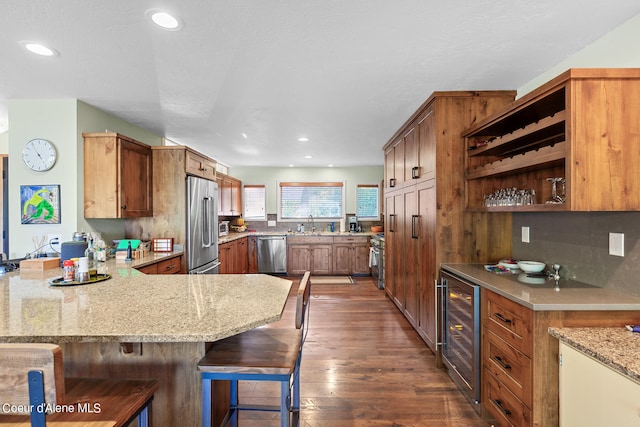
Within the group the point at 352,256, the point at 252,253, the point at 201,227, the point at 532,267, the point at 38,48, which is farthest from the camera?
the point at 252,253

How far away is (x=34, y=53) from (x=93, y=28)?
0.67 metres

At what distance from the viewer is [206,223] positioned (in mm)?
3996

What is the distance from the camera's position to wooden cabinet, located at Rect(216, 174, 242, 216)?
18.2 ft

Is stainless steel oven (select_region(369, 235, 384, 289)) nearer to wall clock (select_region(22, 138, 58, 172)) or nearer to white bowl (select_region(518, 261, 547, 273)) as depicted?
white bowl (select_region(518, 261, 547, 273))

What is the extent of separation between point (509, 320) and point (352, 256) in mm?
4494

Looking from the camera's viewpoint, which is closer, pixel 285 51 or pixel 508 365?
pixel 508 365

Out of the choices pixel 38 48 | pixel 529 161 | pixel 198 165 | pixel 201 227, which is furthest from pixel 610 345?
pixel 198 165

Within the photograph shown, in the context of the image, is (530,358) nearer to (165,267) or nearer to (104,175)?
(165,267)

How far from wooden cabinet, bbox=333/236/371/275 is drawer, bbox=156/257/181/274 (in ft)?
11.0

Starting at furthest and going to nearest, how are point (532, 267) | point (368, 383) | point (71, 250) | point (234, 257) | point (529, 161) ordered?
1. point (234, 257)
2. point (71, 250)
3. point (368, 383)
4. point (532, 267)
5. point (529, 161)

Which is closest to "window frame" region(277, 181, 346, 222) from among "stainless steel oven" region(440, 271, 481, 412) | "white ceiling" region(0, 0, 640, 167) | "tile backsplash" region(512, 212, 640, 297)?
"white ceiling" region(0, 0, 640, 167)

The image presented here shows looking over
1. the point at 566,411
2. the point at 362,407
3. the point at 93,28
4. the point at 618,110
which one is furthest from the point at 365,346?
the point at 93,28

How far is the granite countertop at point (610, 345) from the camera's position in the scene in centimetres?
113

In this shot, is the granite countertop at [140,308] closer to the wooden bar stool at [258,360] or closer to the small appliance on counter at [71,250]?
the wooden bar stool at [258,360]
